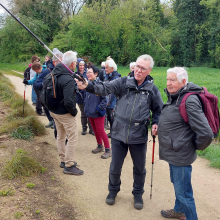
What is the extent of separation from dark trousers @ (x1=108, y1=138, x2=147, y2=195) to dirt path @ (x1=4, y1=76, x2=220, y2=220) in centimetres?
28

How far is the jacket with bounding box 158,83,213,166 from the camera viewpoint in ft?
8.44

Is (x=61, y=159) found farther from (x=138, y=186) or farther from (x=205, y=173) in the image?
(x=205, y=173)

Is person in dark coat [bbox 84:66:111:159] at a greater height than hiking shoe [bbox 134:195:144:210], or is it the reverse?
person in dark coat [bbox 84:66:111:159]

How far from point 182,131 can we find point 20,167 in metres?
2.74

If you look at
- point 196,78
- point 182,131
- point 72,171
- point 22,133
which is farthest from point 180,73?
point 196,78

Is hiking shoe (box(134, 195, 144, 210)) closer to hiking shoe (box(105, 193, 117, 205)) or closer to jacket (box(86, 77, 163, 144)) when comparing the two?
hiking shoe (box(105, 193, 117, 205))

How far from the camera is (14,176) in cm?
385

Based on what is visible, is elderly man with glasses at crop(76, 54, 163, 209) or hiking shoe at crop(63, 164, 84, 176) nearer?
elderly man with glasses at crop(76, 54, 163, 209)

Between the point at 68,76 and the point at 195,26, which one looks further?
the point at 195,26

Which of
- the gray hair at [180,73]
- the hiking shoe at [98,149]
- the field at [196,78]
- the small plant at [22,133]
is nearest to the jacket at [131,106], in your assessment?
the gray hair at [180,73]

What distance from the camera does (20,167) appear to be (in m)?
3.99

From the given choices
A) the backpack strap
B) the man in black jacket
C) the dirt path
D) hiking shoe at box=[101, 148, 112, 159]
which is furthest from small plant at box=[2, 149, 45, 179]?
the backpack strap

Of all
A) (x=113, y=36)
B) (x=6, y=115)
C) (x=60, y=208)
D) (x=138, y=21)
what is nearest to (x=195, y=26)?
(x=138, y=21)

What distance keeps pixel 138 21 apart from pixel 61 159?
33.9 meters
